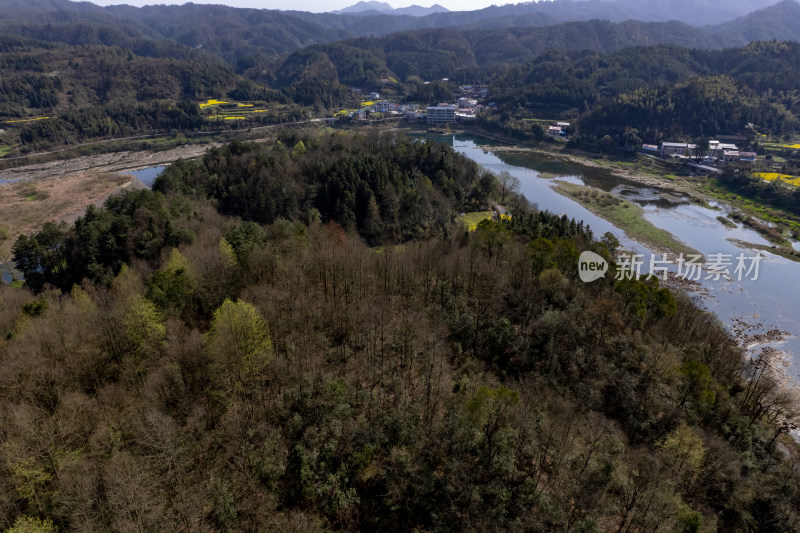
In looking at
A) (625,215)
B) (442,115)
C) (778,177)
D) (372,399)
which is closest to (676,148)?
(778,177)

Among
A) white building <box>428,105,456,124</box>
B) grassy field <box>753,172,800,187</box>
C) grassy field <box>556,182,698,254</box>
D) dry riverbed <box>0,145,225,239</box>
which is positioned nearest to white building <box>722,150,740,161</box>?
grassy field <box>753,172,800,187</box>

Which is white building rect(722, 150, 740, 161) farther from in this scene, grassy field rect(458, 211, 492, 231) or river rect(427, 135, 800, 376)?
grassy field rect(458, 211, 492, 231)

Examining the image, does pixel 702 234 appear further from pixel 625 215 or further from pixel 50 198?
pixel 50 198

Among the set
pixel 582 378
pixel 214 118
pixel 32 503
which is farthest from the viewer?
pixel 214 118

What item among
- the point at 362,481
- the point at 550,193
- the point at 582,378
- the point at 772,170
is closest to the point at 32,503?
the point at 362,481

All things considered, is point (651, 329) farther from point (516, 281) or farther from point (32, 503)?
point (32, 503)

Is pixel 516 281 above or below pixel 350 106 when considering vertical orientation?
below

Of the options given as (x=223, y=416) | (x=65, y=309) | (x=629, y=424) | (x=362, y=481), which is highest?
(x=65, y=309)
